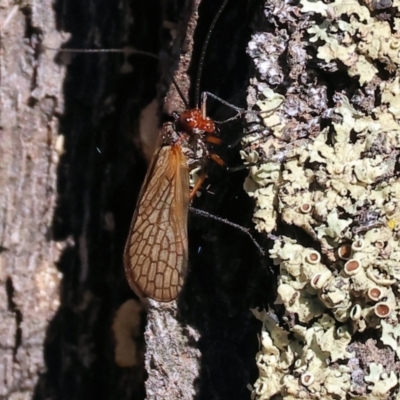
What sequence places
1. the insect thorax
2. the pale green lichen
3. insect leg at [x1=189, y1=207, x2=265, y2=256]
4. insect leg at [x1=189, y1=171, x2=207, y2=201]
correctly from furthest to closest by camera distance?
1. the insect thorax
2. insect leg at [x1=189, y1=171, x2=207, y2=201]
3. insect leg at [x1=189, y1=207, x2=265, y2=256]
4. the pale green lichen

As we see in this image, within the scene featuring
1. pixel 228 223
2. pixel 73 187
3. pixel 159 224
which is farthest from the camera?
pixel 73 187

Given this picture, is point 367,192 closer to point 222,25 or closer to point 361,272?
point 361,272

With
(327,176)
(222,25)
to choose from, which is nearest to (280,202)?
(327,176)

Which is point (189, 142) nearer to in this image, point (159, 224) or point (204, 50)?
point (159, 224)

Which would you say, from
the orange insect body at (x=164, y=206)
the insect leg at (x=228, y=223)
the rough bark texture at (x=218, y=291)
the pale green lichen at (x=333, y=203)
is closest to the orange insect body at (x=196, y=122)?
the orange insect body at (x=164, y=206)

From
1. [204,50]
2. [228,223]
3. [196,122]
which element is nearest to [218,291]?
[228,223]

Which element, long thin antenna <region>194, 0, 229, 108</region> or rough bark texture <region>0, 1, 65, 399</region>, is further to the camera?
rough bark texture <region>0, 1, 65, 399</region>

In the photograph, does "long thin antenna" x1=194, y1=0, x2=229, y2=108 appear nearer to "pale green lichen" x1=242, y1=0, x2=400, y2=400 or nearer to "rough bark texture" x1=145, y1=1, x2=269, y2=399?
"rough bark texture" x1=145, y1=1, x2=269, y2=399

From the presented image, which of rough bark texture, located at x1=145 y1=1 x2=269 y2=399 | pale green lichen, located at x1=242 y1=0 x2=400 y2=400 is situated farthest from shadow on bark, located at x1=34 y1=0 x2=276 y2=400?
pale green lichen, located at x1=242 y1=0 x2=400 y2=400
